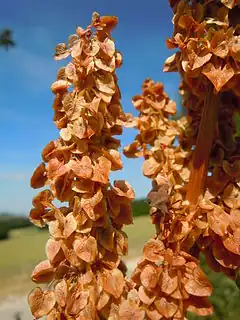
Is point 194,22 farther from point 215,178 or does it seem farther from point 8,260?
point 8,260

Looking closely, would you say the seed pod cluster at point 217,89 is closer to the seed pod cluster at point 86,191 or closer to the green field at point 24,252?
the seed pod cluster at point 86,191

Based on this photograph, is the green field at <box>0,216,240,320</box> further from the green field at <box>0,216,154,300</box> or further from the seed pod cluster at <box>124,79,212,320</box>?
the seed pod cluster at <box>124,79,212,320</box>

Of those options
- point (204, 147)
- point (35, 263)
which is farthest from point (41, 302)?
point (35, 263)

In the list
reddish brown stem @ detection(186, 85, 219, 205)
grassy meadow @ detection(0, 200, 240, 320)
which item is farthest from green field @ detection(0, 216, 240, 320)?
reddish brown stem @ detection(186, 85, 219, 205)

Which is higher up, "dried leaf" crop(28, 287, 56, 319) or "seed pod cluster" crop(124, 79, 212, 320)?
"seed pod cluster" crop(124, 79, 212, 320)

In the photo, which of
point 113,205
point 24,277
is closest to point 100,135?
point 113,205

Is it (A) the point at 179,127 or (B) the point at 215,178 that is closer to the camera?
(B) the point at 215,178

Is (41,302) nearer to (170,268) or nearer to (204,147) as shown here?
(170,268)
